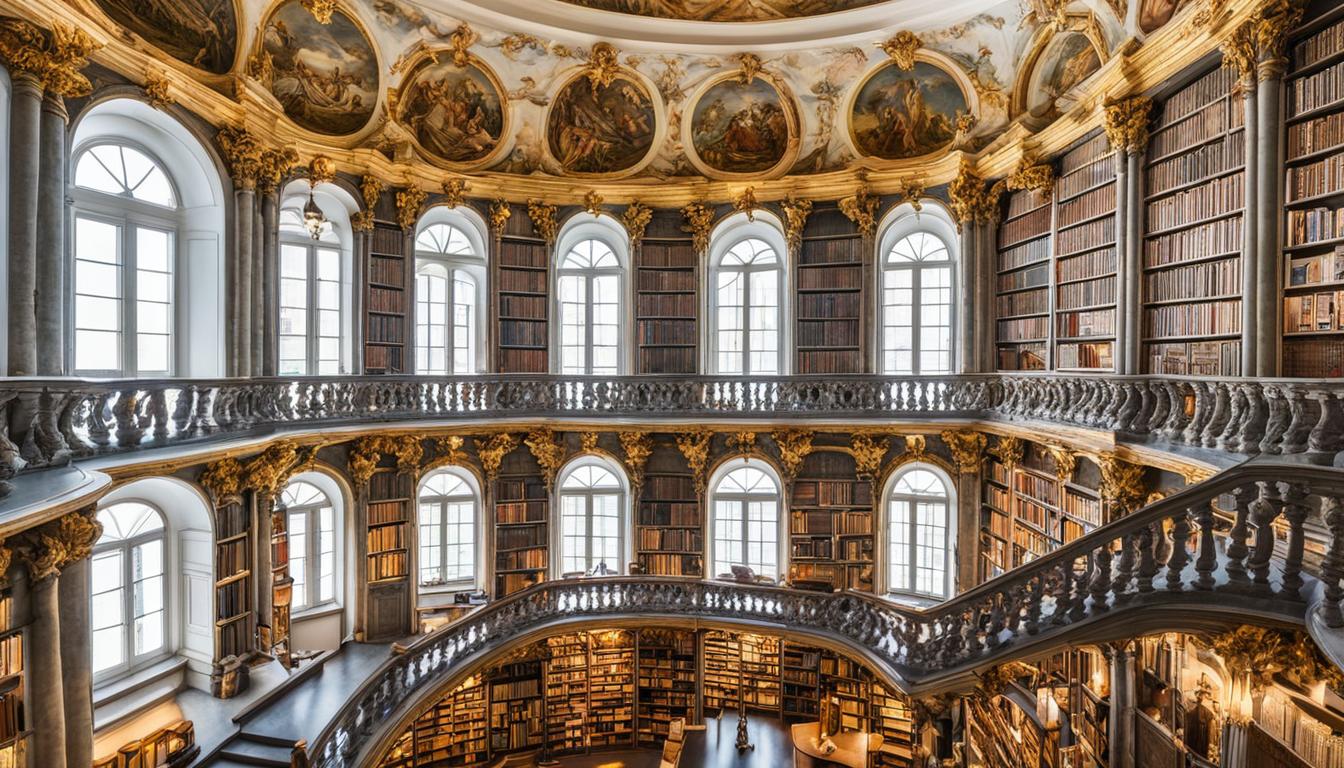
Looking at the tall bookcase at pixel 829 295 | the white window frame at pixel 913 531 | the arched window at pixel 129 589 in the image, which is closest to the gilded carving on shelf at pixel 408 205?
the arched window at pixel 129 589

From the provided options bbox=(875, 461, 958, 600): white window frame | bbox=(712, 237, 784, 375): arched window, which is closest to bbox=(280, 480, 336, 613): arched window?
bbox=(712, 237, 784, 375): arched window

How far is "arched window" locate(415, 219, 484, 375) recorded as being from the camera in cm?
1095

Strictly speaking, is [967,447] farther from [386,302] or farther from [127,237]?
[127,237]

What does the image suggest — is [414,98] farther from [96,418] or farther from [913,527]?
[913,527]

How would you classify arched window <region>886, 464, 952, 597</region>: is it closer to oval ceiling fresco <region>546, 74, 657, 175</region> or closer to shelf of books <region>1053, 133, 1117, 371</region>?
shelf of books <region>1053, 133, 1117, 371</region>

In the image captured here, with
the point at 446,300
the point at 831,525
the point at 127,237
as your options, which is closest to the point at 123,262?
the point at 127,237

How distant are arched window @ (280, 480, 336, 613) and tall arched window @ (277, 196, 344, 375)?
162 cm

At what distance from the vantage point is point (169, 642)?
7.67 m

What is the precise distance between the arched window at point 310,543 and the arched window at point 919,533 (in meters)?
8.01

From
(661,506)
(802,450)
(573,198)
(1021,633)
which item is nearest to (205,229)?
(573,198)

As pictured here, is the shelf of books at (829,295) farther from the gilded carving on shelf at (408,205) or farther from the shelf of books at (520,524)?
the gilded carving on shelf at (408,205)

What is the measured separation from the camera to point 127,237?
7453 mm

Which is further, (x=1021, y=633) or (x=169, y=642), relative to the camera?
(x=169, y=642)

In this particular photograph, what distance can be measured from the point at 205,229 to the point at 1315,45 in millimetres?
10243
